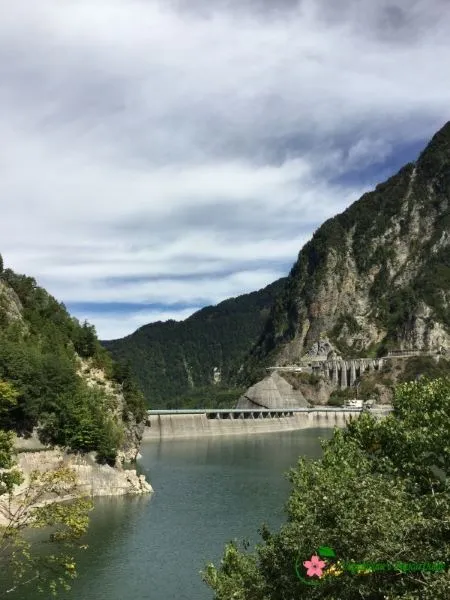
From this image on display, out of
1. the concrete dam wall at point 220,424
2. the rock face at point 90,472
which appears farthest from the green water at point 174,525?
the concrete dam wall at point 220,424

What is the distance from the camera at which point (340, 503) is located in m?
16.8

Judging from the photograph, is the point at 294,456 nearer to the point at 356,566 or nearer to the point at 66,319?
the point at 66,319

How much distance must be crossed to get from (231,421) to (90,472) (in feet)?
320

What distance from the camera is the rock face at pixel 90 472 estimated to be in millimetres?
57531

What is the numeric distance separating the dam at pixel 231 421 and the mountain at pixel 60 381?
3664 cm

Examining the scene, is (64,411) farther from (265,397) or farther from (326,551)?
(265,397)

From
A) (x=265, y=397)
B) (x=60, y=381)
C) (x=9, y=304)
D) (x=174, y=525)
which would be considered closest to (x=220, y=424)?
(x=265, y=397)

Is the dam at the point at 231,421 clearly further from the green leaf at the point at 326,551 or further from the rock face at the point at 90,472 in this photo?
the green leaf at the point at 326,551

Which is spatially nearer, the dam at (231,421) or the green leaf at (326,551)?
the green leaf at (326,551)

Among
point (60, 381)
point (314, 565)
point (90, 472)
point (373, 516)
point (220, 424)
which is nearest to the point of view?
point (314, 565)

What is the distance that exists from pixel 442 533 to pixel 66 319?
87043mm

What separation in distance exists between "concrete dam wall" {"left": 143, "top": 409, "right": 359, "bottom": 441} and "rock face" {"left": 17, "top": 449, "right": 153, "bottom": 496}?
54265 millimetres

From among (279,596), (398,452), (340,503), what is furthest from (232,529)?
(340,503)

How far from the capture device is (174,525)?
2067 inches
